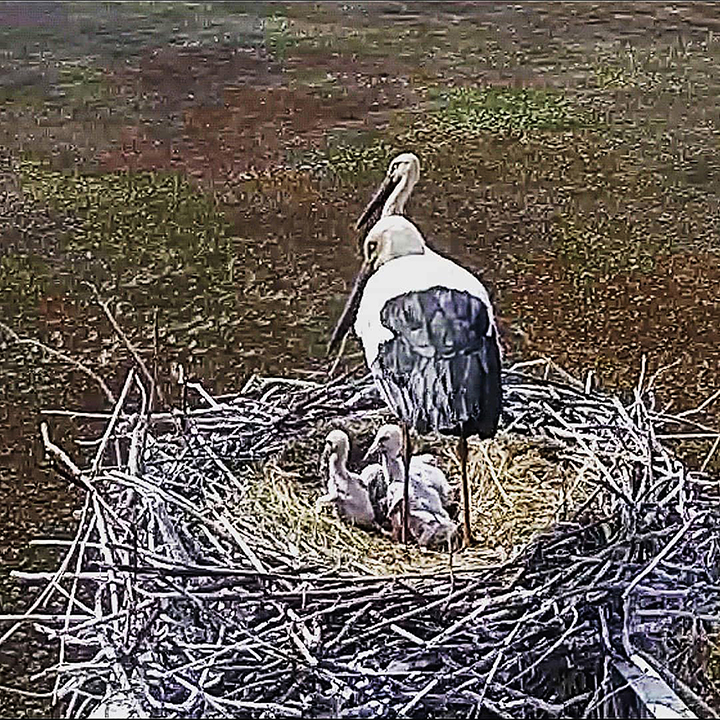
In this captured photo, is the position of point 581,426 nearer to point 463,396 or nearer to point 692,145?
point 463,396

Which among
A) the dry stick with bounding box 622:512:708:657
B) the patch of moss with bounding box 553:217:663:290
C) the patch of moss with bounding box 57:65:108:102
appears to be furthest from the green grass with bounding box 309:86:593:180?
the dry stick with bounding box 622:512:708:657

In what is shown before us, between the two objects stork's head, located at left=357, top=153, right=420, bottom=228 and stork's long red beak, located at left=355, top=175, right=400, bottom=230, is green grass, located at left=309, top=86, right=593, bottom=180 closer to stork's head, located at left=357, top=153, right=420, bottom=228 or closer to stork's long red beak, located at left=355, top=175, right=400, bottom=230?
stork's long red beak, located at left=355, top=175, right=400, bottom=230

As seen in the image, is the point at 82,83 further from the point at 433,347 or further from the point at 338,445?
the point at 433,347

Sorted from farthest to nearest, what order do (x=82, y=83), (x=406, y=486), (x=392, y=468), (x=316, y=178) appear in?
(x=82, y=83) < (x=316, y=178) < (x=392, y=468) < (x=406, y=486)

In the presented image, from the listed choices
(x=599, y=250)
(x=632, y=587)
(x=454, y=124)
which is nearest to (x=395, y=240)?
(x=632, y=587)

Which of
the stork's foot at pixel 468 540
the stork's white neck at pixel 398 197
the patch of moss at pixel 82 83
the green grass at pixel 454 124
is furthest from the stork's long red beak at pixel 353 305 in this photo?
the patch of moss at pixel 82 83

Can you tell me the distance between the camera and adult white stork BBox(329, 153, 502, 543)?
1.16 metres

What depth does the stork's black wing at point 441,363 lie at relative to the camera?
1.16 m

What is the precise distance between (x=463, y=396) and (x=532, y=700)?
25 centimetres

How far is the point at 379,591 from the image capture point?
1.11 m

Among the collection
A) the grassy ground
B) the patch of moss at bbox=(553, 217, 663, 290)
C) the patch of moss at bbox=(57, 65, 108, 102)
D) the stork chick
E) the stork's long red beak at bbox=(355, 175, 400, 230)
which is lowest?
the patch of moss at bbox=(553, 217, 663, 290)

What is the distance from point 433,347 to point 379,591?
0.22 metres

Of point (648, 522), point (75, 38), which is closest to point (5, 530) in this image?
point (648, 522)

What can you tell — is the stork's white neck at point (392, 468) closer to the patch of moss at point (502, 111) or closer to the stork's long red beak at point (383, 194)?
the stork's long red beak at point (383, 194)
